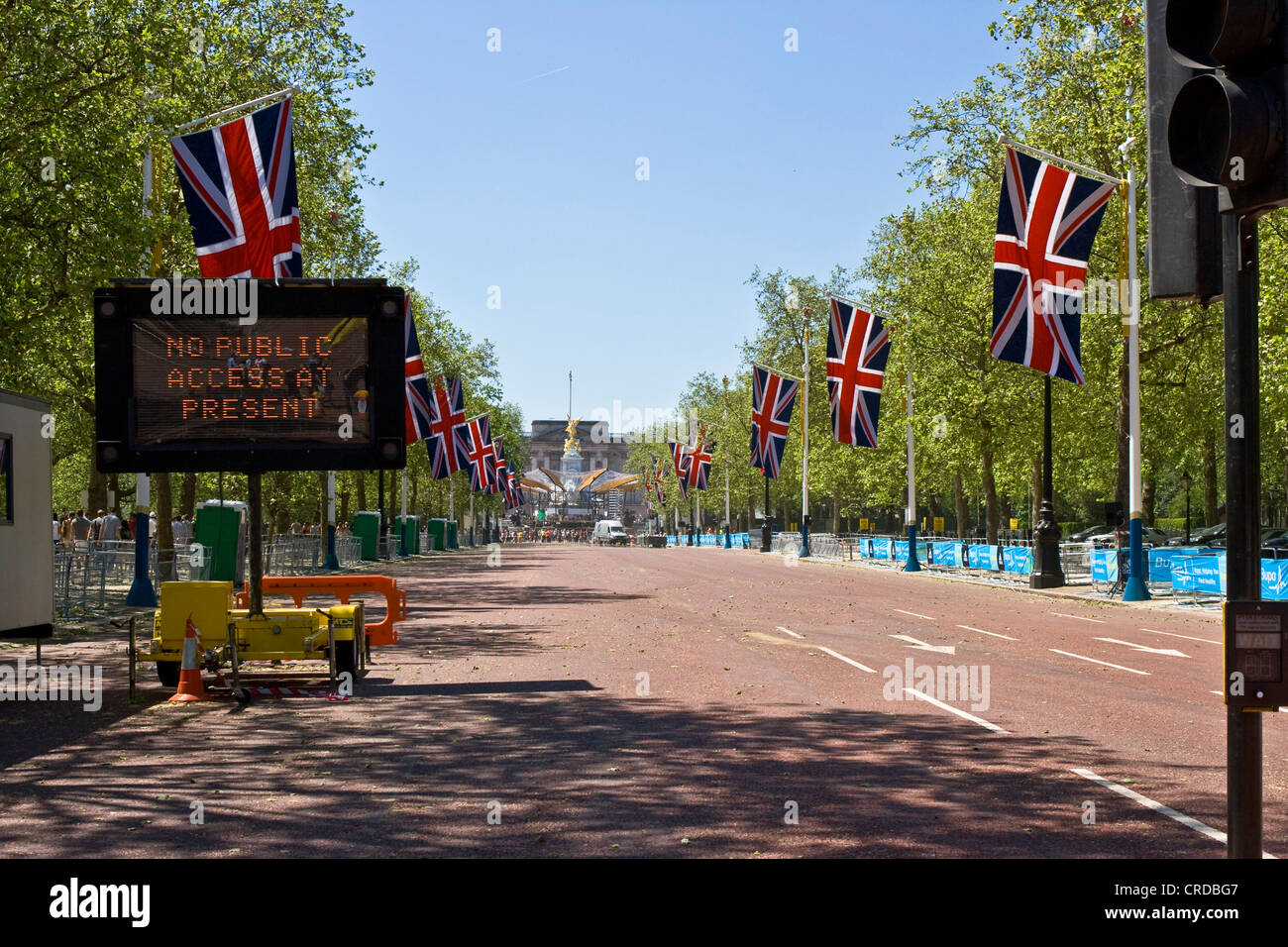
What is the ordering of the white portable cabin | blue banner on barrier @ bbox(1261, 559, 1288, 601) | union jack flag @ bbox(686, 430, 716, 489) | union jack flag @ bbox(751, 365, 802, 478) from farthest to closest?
union jack flag @ bbox(686, 430, 716, 489) < union jack flag @ bbox(751, 365, 802, 478) < blue banner on barrier @ bbox(1261, 559, 1288, 601) < the white portable cabin

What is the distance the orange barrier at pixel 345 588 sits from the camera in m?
15.4

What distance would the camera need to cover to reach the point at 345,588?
50.8 feet

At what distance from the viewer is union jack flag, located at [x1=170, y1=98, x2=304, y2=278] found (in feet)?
72.4

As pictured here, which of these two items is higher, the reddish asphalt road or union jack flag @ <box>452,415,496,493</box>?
union jack flag @ <box>452,415,496,493</box>

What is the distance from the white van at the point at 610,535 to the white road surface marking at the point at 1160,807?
110 meters

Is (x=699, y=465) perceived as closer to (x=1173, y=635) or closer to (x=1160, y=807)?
(x=1173, y=635)

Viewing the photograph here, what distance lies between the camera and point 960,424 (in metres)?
47.8

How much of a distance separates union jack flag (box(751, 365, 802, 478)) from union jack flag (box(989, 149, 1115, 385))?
2797cm

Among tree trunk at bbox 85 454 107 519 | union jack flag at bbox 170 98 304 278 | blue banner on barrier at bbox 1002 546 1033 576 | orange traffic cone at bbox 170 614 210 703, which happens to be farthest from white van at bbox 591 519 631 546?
orange traffic cone at bbox 170 614 210 703

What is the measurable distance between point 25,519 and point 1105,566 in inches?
994

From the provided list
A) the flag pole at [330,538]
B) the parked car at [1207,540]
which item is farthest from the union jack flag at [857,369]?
the flag pole at [330,538]

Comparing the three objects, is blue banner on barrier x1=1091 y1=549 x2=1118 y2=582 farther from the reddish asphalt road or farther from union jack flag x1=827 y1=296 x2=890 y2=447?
the reddish asphalt road

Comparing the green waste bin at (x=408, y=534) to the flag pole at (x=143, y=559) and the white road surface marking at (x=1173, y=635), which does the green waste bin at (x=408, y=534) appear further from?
the white road surface marking at (x=1173, y=635)
